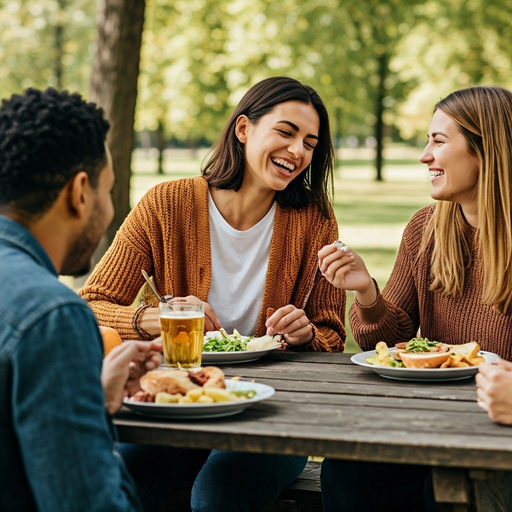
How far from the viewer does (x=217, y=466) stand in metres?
2.63

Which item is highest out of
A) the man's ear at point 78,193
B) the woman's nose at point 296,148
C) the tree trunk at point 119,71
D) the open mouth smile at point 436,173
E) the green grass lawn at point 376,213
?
the tree trunk at point 119,71

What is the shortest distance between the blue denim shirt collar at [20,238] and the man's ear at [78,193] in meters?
0.11

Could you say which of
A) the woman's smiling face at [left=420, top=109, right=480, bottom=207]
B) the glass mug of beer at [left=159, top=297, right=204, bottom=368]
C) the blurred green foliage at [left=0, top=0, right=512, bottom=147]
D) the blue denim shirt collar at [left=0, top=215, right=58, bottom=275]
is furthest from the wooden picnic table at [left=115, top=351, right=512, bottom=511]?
the blurred green foliage at [left=0, top=0, right=512, bottom=147]

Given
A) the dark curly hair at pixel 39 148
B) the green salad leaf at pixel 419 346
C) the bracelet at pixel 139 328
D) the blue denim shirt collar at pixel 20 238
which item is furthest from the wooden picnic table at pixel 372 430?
the bracelet at pixel 139 328

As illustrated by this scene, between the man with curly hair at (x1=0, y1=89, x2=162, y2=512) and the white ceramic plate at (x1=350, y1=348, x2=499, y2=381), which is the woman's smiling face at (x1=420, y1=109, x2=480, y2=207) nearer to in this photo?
the white ceramic plate at (x1=350, y1=348, x2=499, y2=381)

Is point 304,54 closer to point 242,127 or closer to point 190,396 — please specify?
point 242,127

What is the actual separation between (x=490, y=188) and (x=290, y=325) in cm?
91

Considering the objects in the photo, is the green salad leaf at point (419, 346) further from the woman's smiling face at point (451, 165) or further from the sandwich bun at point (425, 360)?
the woman's smiling face at point (451, 165)

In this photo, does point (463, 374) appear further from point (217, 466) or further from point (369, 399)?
point (217, 466)

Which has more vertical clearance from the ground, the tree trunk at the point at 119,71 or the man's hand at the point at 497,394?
the tree trunk at the point at 119,71

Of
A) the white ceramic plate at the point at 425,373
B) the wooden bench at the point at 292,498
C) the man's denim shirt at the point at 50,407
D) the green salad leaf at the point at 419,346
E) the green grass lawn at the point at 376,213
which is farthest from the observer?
the green grass lawn at the point at 376,213

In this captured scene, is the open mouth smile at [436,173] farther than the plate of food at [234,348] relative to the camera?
Yes

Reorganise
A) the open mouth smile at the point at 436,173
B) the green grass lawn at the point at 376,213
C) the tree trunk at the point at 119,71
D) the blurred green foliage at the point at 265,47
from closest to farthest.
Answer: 1. the open mouth smile at the point at 436,173
2. the tree trunk at the point at 119,71
3. the green grass lawn at the point at 376,213
4. the blurred green foliage at the point at 265,47

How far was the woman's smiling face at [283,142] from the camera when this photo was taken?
3529 mm
